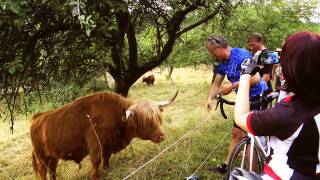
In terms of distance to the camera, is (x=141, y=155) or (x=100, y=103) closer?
(x=100, y=103)

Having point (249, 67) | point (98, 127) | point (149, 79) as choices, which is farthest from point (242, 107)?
point (149, 79)

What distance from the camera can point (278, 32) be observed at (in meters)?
19.8

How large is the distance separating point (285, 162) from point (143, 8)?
5533 mm

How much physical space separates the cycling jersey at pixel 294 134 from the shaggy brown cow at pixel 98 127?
161 inches

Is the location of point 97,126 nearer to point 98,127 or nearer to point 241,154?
point 98,127

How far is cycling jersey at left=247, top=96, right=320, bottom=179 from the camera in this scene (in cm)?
218

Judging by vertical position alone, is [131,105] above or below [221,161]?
above

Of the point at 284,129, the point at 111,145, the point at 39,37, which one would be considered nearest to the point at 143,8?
the point at 39,37

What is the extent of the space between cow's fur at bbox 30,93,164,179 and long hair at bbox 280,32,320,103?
4214 millimetres

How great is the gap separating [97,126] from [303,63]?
15.2 feet

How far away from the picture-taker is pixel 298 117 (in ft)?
7.21

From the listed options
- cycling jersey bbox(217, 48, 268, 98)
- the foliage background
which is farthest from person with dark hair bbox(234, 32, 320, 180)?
cycling jersey bbox(217, 48, 268, 98)

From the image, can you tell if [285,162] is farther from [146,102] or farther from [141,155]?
[141,155]

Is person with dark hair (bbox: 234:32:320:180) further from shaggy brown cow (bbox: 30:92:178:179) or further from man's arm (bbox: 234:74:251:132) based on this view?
shaggy brown cow (bbox: 30:92:178:179)
